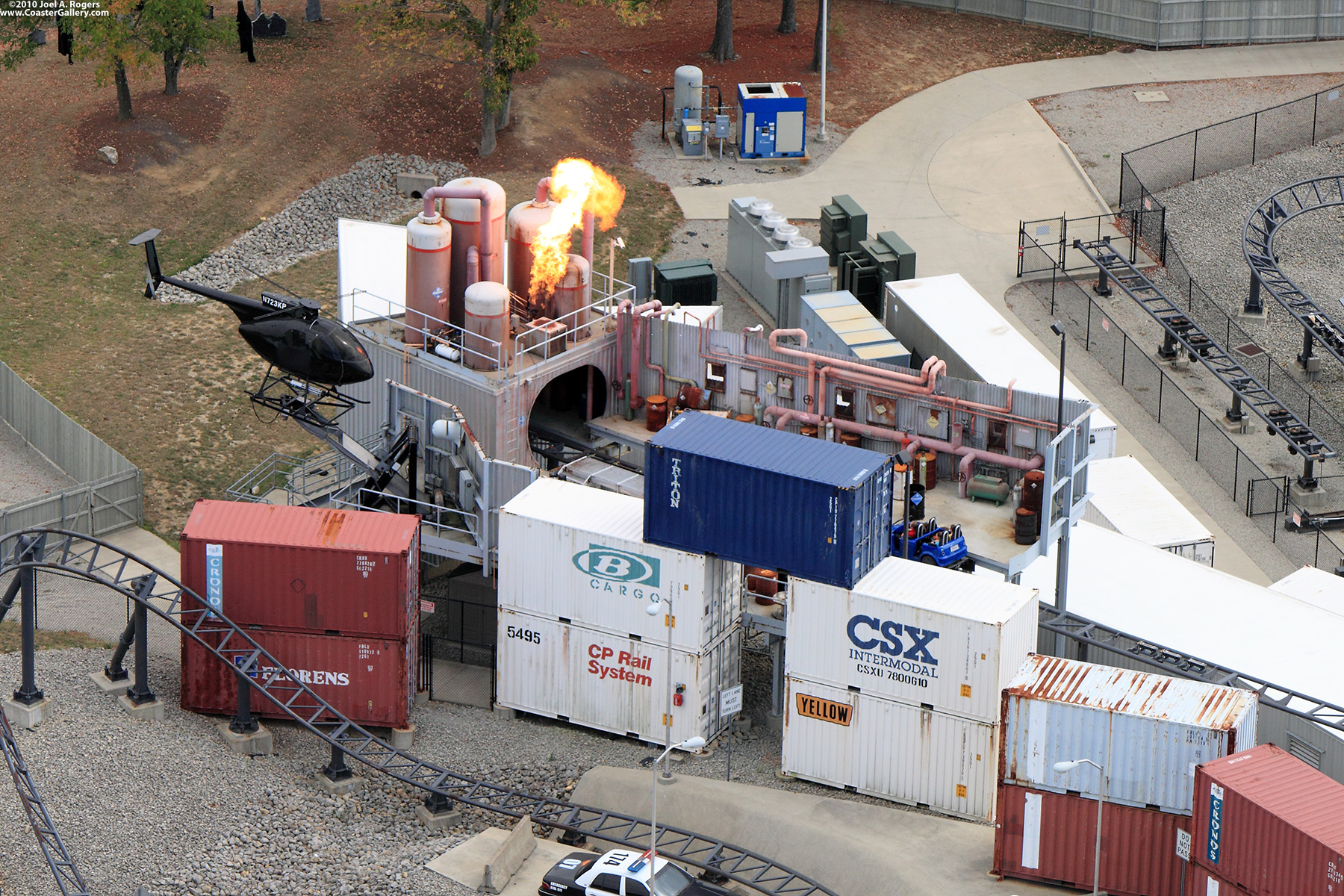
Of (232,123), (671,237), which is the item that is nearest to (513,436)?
(671,237)

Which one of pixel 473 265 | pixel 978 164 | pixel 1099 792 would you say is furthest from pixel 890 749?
pixel 978 164

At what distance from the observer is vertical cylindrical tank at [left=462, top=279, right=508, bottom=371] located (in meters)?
55.3

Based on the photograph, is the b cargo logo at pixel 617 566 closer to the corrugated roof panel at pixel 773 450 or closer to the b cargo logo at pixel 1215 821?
the corrugated roof panel at pixel 773 450

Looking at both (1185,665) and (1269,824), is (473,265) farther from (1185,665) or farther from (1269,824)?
(1269,824)

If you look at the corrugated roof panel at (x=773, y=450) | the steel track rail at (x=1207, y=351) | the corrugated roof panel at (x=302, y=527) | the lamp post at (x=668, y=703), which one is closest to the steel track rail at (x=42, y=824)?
the corrugated roof panel at (x=302, y=527)

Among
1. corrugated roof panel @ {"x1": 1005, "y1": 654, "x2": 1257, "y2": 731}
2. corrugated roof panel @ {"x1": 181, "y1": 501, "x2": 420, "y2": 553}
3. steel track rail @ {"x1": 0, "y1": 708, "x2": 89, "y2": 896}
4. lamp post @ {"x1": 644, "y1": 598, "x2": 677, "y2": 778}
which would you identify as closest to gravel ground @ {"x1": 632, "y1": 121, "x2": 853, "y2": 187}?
corrugated roof panel @ {"x1": 181, "y1": 501, "x2": 420, "y2": 553}

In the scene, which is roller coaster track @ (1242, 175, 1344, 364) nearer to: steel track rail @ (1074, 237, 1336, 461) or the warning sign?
steel track rail @ (1074, 237, 1336, 461)

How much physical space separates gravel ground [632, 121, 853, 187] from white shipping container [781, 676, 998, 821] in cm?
3945

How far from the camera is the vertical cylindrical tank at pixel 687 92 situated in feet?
289

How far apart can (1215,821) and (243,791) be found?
70.9ft

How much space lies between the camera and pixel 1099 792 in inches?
1735

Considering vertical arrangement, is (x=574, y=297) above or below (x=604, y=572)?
above

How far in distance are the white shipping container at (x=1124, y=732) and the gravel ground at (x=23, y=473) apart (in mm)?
33034

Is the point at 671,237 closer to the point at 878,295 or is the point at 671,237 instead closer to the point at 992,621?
the point at 878,295
